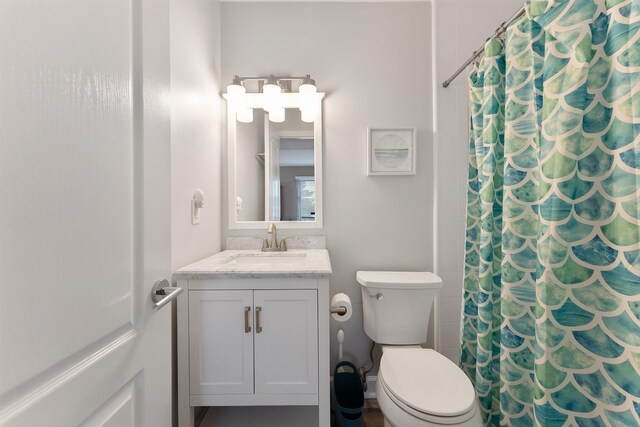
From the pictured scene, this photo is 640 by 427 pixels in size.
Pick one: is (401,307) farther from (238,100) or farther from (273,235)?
(238,100)

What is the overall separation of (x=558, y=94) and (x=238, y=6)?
1.93m

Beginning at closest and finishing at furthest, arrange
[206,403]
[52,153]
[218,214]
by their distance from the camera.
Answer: [52,153] → [206,403] → [218,214]

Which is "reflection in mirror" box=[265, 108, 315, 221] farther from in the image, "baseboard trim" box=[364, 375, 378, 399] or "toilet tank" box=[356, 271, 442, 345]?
"baseboard trim" box=[364, 375, 378, 399]

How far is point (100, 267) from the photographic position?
0.51 m

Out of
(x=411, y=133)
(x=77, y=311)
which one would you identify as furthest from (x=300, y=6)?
(x=77, y=311)

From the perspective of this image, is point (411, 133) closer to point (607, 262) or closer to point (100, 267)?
point (607, 262)

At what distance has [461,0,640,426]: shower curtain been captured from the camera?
0.75 metres

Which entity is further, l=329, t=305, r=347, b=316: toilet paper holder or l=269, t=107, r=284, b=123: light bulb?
l=269, t=107, r=284, b=123: light bulb

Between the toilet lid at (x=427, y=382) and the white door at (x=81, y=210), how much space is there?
0.84m

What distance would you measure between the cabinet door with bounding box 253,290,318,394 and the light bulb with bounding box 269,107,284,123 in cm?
116

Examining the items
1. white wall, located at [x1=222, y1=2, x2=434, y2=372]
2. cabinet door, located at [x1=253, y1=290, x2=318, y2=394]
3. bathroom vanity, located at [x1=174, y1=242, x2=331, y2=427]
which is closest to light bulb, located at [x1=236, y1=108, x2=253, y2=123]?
white wall, located at [x1=222, y1=2, x2=434, y2=372]

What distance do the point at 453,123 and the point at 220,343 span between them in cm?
183

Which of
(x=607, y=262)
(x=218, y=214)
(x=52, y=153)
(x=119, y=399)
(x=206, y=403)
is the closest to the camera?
(x=52, y=153)

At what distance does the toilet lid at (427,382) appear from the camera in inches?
40.6
